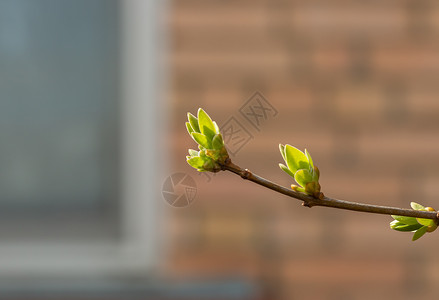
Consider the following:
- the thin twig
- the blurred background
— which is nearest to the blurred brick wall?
the blurred background

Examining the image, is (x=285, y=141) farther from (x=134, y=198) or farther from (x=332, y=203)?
(x=332, y=203)

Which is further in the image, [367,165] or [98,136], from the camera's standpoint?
[98,136]

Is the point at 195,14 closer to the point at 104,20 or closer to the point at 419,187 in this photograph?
the point at 104,20

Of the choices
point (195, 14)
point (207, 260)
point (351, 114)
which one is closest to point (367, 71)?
point (351, 114)

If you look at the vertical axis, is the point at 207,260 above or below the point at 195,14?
below

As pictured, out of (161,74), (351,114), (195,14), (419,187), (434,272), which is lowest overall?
(434,272)

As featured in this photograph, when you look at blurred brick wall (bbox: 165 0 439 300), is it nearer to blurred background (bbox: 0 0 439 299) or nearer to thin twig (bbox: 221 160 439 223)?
blurred background (bbox: 0 0 439 299)

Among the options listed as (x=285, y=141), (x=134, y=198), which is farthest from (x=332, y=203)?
(x=134, y=198)
